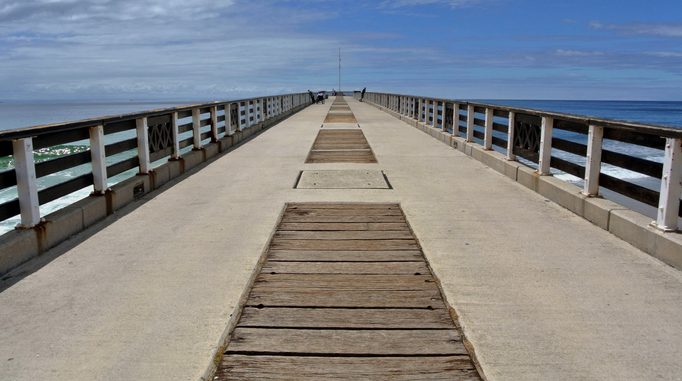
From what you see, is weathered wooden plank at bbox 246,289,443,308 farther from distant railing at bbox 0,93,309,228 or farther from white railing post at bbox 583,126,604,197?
white railing post at bbox 583,126,604,197

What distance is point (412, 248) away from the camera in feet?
16.6

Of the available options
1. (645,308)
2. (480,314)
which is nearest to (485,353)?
(480,314)

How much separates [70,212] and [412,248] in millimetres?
3483

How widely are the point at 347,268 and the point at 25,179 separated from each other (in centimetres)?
296

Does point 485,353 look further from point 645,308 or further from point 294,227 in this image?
point 294,227

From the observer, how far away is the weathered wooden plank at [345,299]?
12.2 ft

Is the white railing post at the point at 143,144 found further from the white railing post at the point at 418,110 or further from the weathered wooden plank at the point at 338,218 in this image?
the white railing post at the point at 418,110

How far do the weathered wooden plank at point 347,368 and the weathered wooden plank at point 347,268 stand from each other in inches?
53.9

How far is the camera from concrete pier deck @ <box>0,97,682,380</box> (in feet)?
10.2

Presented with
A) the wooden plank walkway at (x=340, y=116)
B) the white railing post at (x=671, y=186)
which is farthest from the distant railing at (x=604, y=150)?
the wooden plank walkway at (x=340, y=116)

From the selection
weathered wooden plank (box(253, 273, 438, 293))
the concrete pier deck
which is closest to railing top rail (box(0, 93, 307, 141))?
the concrete pier deck

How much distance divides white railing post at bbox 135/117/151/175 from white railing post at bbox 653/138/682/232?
21.1 feet

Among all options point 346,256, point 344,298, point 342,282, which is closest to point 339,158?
point 346,256

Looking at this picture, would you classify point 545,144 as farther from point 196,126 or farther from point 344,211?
point 196,126
